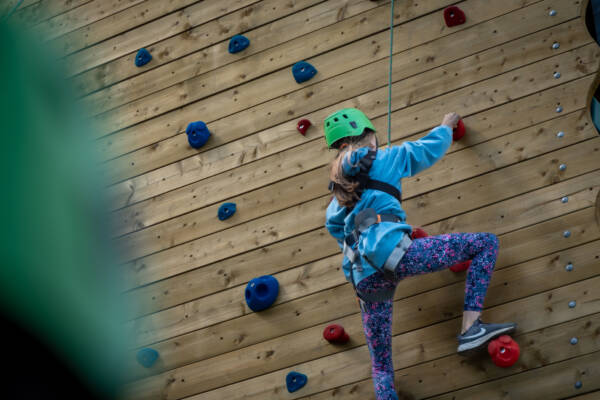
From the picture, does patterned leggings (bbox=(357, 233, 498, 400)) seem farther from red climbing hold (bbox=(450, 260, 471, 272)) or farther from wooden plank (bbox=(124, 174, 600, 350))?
wooden plank (bbox=(124, 174, 600, 350))

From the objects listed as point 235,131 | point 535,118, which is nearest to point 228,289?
point 235,131

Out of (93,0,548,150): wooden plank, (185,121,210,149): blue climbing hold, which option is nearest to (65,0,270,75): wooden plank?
(93,0,548,150): wooden plank

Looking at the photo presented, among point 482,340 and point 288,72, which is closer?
point 482,340

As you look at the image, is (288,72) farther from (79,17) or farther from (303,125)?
(79,17)

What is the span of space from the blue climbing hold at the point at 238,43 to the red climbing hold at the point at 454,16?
38.9 inches

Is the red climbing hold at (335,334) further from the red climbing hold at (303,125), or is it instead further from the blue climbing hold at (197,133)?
the blue climbing hold at (197,133)

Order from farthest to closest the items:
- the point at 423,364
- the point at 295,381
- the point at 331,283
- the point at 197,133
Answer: the point at 197,133
the point at 331,283
the point at 295,381
the point at 423,364

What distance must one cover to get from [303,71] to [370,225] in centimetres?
111

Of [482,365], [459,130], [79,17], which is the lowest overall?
[482,365]

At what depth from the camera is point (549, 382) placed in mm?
2068

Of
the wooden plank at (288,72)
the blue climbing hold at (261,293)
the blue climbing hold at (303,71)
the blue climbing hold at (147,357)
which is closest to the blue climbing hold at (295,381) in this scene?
the blue climbing hold at (261,293)

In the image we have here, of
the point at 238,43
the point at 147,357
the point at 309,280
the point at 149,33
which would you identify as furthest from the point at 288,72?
the point at 147,357

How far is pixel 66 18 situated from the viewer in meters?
3.30

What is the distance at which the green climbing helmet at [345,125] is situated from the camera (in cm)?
198
